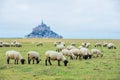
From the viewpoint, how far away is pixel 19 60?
3194cm

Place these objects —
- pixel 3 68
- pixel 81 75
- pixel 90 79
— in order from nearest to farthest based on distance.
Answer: pixel 90 79 < pixel 81 75 < pixel 3 68

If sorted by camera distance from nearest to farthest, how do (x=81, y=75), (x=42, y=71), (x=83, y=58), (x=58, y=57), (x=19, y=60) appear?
(x=81, y=75) → (x=42, y=71) → (x=58, y=57) → (x=19, y=60) → (x=83, y=58)

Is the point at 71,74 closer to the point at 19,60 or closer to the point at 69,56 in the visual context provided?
the point at 19,60

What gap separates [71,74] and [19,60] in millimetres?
10898

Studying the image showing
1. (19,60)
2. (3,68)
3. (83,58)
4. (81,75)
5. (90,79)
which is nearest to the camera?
(90,79)

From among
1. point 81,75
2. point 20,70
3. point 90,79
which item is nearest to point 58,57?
point 20,70

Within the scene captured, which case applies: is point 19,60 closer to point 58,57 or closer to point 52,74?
point 58,57

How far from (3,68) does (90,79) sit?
29.4ft

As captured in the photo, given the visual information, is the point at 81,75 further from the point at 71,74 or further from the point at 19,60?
the point at 19,60

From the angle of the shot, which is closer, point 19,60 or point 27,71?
point 27,71

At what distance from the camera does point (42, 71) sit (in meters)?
23.3

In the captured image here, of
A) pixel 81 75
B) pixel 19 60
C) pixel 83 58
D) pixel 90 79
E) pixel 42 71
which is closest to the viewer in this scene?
pixel 90 79

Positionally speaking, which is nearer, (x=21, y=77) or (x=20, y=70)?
(x=21, y=77)

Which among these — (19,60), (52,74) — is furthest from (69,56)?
(52,74)
